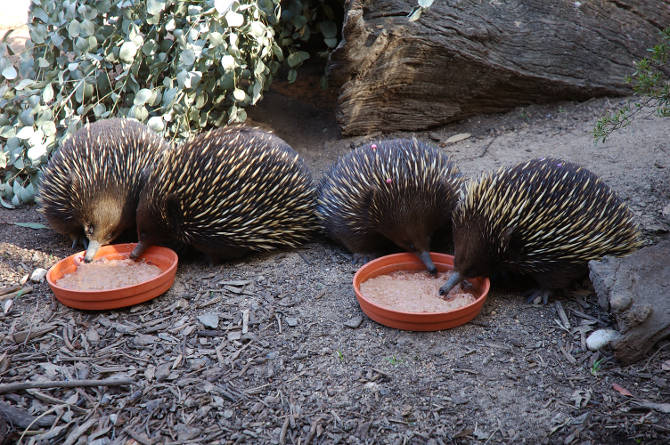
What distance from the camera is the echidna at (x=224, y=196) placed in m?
4.11

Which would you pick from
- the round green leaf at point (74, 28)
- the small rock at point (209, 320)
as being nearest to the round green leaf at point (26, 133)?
the round green leaf at point (74, 28)

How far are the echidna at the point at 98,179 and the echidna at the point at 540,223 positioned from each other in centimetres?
242

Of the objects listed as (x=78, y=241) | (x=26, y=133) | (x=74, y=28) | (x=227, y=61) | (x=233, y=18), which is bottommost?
(x=78, y=241)

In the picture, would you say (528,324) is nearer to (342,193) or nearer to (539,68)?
(342,193)

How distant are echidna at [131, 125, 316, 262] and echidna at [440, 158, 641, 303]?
1458 millimetres

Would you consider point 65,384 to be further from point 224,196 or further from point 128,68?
point 128,68

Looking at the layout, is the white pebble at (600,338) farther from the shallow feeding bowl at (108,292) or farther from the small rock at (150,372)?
the shallow feeding bowl at (108,292)

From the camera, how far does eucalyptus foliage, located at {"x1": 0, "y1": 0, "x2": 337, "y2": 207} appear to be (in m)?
4.66

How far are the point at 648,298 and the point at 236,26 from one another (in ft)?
11.4

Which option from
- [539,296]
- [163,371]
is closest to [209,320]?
[163,371]

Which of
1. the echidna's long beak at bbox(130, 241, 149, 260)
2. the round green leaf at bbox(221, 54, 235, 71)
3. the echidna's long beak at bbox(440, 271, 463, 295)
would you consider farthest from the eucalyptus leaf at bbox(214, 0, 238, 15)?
the echidna's long beak at bbox(440, 271, 463, 295)

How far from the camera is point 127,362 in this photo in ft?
10.6

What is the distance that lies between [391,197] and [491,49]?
2.47m

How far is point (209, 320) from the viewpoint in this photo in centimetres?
358
